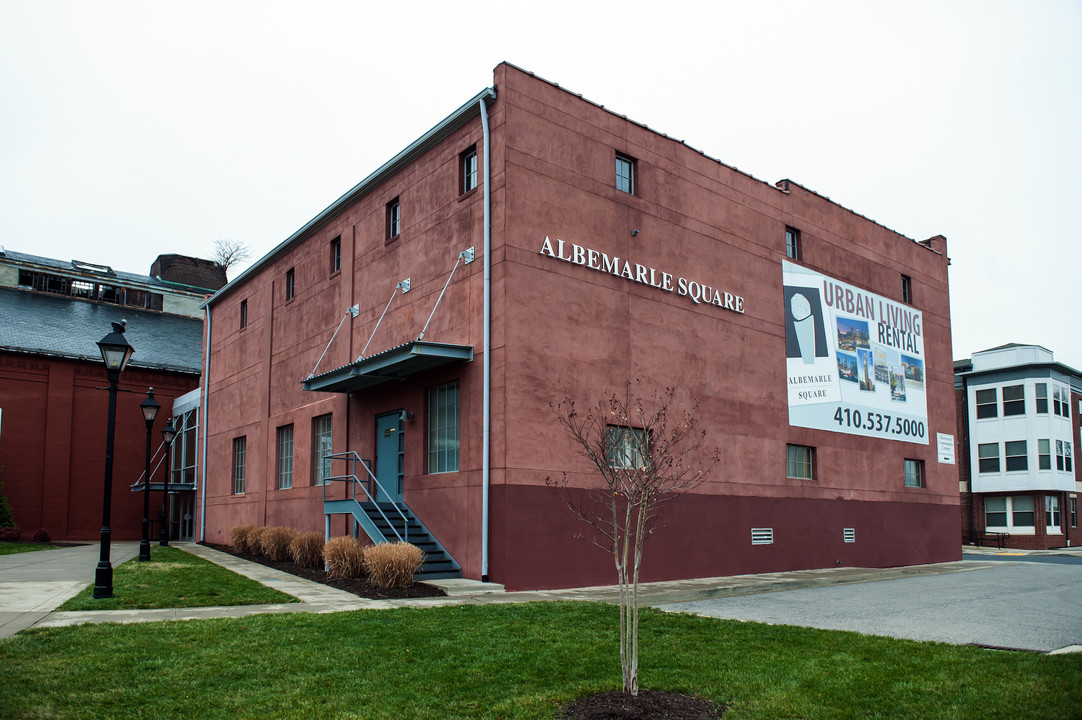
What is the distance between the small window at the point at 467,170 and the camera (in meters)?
17.4

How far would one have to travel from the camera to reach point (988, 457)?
140 ft

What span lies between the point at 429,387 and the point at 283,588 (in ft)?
16.2

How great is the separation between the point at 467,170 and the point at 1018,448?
3529 cm

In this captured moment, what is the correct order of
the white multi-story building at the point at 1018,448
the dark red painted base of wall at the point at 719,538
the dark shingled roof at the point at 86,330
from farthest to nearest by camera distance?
the white multi-story building at the point at 1018,448
the dark shingled roof at the point at 86,330
the dark red painted base of wall at the point at 719,538

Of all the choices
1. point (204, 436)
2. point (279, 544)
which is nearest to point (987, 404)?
point (204, 436)

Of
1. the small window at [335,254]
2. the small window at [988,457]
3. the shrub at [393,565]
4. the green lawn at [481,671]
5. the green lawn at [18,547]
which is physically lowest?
the green lawn at [18,547]

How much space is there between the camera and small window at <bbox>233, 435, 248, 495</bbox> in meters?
27.2

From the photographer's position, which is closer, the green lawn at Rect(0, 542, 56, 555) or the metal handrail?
the metal handrail

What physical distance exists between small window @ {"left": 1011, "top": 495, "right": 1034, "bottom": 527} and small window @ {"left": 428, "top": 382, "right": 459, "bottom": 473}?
114 ft

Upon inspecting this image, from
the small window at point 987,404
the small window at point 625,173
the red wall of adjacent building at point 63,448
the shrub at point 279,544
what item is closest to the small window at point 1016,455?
the small window at point 987,404

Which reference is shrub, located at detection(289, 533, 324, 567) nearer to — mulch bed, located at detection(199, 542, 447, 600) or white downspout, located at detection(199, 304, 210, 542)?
mulch bed, located at detection(199, 542, 447, 600)

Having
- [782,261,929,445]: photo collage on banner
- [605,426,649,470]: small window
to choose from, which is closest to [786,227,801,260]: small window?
[782,261,929,445]: photo collage on banner

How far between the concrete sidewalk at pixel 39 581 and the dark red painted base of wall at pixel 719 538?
6.95 meters

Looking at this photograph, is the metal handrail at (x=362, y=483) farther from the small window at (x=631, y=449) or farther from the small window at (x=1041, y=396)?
the small window at (x=1041, y=396)
